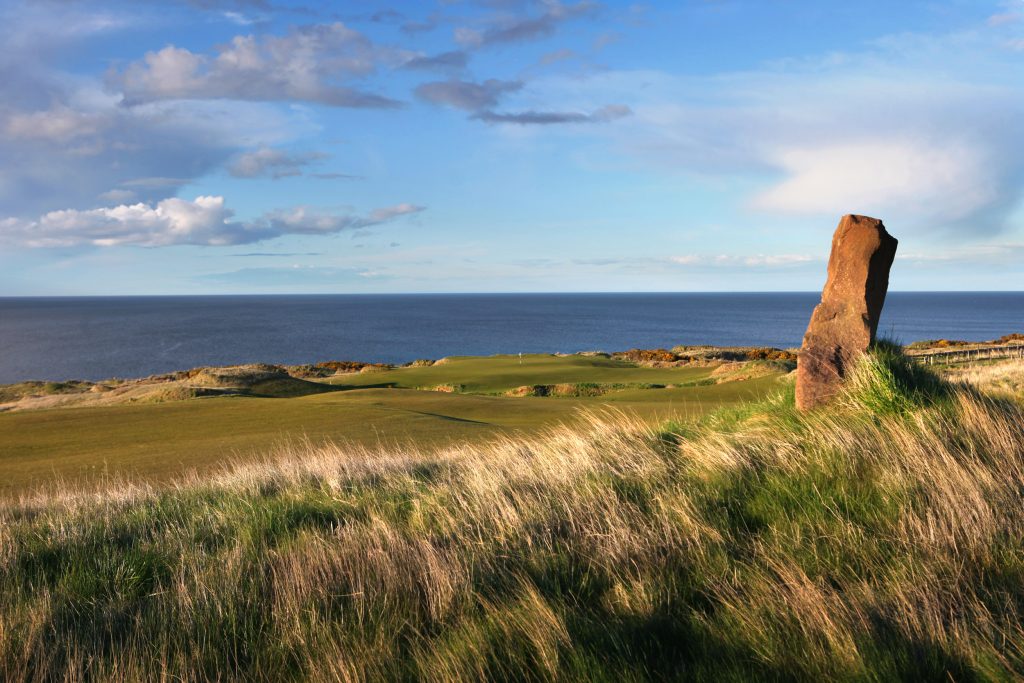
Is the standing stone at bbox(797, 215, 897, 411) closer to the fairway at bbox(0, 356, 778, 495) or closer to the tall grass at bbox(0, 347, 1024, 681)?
the tall grass at bbox(0, 347, 1024, 681)

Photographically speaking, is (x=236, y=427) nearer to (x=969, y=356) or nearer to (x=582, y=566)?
(x=582, y=566)

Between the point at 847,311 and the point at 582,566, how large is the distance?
5369mm

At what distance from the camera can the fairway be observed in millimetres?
10844

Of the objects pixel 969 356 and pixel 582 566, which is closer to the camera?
pixel 582 566

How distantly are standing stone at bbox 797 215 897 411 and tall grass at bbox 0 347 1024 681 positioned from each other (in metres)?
0.66

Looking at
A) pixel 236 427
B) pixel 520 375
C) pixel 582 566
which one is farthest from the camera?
pixel 520 375

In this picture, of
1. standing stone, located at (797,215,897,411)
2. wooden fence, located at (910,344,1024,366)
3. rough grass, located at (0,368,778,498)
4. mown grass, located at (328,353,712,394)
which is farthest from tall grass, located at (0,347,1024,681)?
mown grass, located at (328,353,712,394)

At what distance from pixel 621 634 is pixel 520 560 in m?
1.23

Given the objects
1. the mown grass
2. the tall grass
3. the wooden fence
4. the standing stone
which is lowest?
the mown grass

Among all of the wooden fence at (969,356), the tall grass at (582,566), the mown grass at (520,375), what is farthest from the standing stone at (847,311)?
the mown grass at (520,375)

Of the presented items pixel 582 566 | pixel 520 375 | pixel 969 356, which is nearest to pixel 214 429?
pixel 582 566

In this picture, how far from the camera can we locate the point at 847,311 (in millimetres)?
8406

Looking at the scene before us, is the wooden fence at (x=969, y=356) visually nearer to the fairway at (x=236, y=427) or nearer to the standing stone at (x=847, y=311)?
the fairway at (x=236, y=427)

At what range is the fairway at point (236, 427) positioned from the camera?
10844mm
